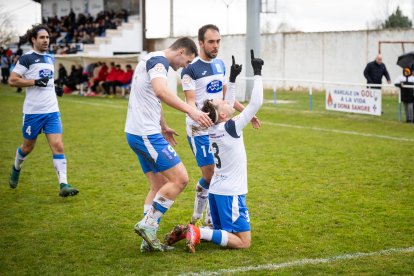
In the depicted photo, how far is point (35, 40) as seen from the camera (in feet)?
28.5

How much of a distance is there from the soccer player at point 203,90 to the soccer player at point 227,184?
728 mm

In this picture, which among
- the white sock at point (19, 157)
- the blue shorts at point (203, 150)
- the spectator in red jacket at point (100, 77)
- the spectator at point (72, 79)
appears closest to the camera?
the blue shorts at point (203, 150)

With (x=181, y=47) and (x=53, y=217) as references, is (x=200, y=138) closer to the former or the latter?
(x=181, y=47)

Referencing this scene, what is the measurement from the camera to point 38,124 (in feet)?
28.8

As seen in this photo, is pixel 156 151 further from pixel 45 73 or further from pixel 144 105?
pixel 45 73

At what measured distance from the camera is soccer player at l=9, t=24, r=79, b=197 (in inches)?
341

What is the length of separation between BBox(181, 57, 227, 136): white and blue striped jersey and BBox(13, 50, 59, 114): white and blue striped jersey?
272cm

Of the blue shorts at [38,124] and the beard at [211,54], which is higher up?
the beard at [211,54]

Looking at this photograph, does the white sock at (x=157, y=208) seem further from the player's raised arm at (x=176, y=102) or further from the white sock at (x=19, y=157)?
the white sock at (x=19, y=157)

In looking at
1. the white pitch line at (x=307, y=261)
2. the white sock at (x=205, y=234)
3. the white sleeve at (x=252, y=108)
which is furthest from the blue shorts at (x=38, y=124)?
the white pitch line at (x=307, y=261)

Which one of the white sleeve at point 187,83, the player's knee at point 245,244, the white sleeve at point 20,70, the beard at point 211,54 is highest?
the beard at point 211,54

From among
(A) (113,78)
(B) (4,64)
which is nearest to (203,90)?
(A) (113,78)

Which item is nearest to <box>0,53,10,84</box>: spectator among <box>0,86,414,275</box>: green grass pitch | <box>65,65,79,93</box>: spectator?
<box>65,65,79,93</box>: spectator

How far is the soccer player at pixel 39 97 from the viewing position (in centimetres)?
866
